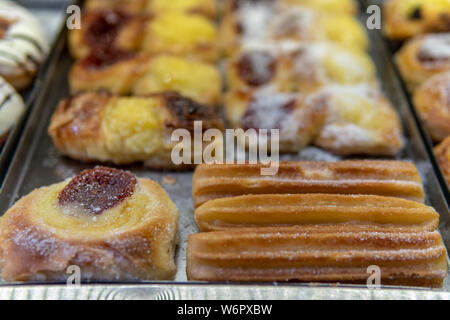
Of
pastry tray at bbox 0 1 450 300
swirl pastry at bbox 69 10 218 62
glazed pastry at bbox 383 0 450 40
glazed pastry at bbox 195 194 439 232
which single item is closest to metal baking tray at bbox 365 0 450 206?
pastry tray at bbox 0 1 450 300

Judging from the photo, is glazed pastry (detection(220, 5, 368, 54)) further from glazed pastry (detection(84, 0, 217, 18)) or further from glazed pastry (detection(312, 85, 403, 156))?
glazed pastry (detection(312, 85, 403, 156))

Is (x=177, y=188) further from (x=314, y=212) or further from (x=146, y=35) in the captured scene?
(x=146, y=35)

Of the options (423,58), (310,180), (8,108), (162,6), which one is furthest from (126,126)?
(423,58)

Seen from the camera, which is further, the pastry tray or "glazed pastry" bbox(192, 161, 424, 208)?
"glazed pastry" bbox(192, 161, 424, 208)

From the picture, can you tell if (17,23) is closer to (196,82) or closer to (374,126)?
(196,82)

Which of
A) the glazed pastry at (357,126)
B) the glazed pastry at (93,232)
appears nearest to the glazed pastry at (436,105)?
the glazed pastry at (357,126)

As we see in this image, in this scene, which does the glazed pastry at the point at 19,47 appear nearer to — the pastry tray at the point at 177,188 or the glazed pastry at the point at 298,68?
the pastry tray at the point at 177,188
